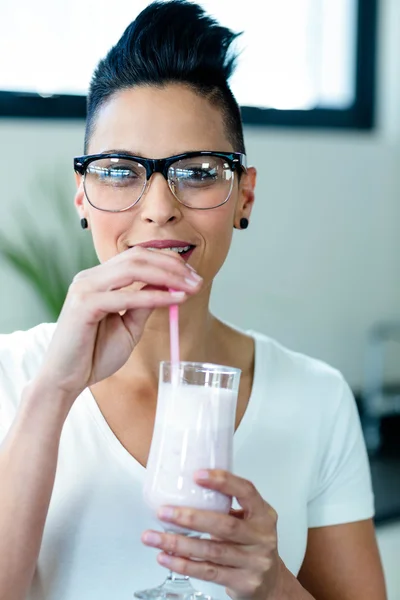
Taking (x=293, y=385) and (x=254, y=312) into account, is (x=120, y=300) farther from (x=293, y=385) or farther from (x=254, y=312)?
(x=254, y=312)

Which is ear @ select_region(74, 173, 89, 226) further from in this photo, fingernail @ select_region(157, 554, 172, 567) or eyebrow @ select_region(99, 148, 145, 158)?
fingernail @ select_region(157, 554, 172, 567)

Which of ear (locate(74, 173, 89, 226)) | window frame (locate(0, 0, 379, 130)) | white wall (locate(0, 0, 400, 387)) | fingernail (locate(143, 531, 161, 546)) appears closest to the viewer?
fingernail (locate(143, 531, 161, 546))

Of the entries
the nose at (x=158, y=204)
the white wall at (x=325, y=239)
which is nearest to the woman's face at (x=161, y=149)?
the nose at (x=158, y=204)

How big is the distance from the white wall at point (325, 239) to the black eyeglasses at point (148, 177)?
1549 mm

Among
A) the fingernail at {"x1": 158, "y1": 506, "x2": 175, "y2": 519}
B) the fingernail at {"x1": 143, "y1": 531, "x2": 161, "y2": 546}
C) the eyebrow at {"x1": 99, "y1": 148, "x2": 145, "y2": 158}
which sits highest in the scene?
the eyebrow at {"x1": 99, "y1": 148, "x2": 145, "y2": 158}

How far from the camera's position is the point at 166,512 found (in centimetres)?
106

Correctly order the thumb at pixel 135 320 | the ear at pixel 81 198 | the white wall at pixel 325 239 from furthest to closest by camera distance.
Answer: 1. the white wall at pixel 325 239
2. the ear at pixel 81 198
3. the thumb at pixel 135 320

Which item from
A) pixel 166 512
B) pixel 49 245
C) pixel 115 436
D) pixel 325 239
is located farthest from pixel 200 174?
pixel 325 239

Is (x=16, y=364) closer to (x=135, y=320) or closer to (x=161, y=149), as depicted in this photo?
(x=135, y=320)

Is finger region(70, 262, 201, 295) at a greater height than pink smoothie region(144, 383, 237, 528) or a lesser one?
greater

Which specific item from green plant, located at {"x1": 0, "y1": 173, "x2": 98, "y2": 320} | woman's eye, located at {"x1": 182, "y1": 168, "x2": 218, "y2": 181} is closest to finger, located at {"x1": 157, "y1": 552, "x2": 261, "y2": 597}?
woman's eye, located at {"x1": 182, "y1": 168, "x2": 218, "y2": 181}

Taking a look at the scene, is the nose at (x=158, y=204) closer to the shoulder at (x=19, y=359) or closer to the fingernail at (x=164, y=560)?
the shoulder at (x=19, y=359)

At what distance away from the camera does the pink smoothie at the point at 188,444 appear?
1113mm

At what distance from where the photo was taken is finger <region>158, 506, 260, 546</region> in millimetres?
1050
